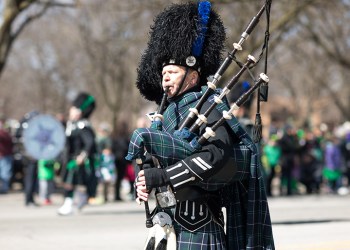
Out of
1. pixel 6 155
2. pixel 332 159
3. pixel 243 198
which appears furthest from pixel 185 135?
pixel 332 159

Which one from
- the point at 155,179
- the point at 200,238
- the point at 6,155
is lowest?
the point at 200,238

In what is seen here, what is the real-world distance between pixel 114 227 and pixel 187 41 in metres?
7.08

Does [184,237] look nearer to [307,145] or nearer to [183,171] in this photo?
[183,171]

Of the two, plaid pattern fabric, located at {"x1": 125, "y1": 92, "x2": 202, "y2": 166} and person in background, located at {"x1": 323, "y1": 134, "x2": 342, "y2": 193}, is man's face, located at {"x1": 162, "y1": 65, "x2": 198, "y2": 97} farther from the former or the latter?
person in background, located at {"x1": 323, "y1": 134, "x2": 342, "y2": 193}

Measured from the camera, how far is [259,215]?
4.65m

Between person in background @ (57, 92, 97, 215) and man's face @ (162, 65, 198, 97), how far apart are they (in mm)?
8336

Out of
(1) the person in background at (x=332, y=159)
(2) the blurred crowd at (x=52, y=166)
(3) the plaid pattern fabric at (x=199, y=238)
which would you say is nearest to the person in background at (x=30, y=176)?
(2) the blurred crowd at (x=52, y=166)

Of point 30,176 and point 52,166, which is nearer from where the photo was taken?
point 30,176

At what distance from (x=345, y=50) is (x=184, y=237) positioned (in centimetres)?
3205

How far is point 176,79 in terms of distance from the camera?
4.77 metres

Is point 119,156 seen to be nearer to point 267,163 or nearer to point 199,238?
point 267,163

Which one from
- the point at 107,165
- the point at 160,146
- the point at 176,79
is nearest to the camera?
the point at 160,146

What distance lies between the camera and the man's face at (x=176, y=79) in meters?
4.76

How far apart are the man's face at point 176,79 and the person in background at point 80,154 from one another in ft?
27.3
